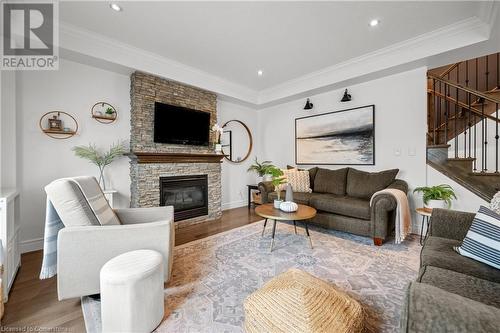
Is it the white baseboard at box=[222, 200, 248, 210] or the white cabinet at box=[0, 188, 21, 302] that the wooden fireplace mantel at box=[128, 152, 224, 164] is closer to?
the white baseboard at box=[222, 200, 248, 210]

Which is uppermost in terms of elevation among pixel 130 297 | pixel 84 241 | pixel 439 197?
pixel 439 197

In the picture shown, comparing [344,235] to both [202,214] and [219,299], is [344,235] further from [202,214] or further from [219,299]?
[202,214]

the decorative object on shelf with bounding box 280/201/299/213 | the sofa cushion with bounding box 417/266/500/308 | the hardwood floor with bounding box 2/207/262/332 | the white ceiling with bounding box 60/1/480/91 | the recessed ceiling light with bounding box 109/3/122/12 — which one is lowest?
the hardwood floor with bounding box 2/207/262/332

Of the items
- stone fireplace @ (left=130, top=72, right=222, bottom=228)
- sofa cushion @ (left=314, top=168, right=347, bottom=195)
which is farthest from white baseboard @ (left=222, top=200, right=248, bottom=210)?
sofa cushion @ (left=314, top=168, right=347, bottom=195)

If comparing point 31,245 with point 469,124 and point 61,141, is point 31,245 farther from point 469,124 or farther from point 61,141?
point 469,124

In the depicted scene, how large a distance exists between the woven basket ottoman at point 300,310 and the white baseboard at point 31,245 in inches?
118

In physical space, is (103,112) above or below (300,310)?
above

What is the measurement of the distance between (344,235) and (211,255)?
6.36ft

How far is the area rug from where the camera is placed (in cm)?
143

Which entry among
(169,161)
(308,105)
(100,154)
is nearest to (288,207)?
(169,161)

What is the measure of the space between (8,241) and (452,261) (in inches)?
131

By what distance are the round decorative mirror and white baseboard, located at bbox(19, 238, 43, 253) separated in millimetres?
3134

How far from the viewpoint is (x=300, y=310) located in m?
1.06

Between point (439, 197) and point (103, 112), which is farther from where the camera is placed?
point (103, 112)
